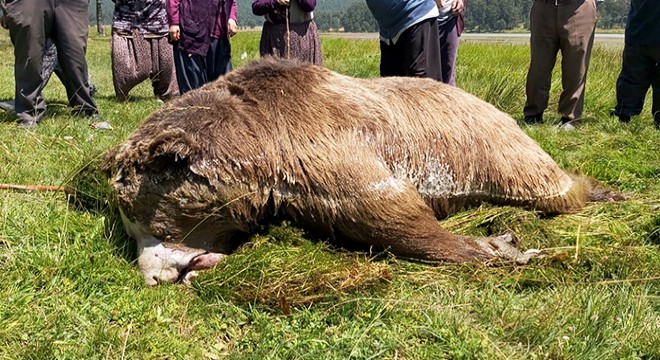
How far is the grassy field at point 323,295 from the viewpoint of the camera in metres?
2.37

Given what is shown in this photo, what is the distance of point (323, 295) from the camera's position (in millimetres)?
2689

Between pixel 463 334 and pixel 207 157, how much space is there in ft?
4.95

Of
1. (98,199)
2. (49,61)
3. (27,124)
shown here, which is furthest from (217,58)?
(98,199)

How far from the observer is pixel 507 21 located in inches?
5413

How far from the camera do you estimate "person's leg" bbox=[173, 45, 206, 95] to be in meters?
5.89

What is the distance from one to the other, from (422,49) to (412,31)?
171 millimetres

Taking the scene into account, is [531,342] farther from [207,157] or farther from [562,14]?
[562,14]

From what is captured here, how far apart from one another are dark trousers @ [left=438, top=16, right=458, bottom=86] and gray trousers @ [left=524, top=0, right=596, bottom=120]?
3.80 ft

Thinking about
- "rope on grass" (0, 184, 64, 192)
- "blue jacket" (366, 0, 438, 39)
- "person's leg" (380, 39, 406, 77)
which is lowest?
"rope on grass" (0, 184, 64, 192)

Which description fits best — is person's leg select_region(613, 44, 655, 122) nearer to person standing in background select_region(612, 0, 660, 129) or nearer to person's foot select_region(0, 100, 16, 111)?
person standing in background select_region(612, 0, 660, 129)

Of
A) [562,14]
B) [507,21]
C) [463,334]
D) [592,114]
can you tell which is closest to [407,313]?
[463,334]

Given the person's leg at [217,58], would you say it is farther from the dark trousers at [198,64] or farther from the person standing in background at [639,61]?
the person standing in background at [639,61]

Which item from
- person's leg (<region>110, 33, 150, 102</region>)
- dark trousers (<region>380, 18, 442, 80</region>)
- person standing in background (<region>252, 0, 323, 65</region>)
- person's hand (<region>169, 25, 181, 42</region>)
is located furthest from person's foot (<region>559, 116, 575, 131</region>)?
person's leg (<region>110, 33, 150, 102</region>)

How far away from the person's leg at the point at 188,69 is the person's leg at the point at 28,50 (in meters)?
1.28
